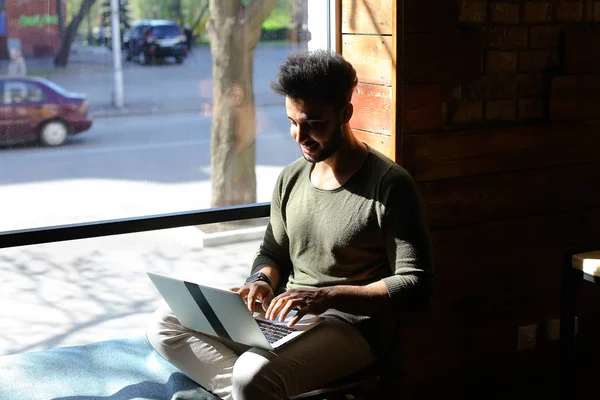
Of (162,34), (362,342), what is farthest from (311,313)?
(162,34)

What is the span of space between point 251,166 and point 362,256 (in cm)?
121

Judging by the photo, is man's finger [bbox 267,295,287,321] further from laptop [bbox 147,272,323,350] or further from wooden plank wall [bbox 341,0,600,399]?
wooden plank wall [bbox 341,0,600,399]

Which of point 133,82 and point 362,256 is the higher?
point 133,82

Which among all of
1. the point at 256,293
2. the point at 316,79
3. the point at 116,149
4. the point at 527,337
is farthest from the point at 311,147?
the point at 527,337

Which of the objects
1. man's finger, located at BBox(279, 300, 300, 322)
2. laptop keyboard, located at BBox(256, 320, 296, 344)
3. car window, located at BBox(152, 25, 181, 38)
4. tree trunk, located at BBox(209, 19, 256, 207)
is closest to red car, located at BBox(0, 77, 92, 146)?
car window, located at BBox(152, 25, 181, 38)

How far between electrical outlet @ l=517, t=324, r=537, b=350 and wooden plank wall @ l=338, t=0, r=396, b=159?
0.91 metres

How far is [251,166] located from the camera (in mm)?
3283

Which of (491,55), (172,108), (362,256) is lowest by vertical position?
(362,256)

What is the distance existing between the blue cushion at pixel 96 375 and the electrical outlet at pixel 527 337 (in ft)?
4.04

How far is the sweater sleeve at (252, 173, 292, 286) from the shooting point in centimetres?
236

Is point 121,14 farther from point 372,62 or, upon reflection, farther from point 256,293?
point 256,293

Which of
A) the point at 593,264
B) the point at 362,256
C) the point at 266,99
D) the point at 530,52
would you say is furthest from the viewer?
the point at 266,99

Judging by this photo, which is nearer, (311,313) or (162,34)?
(311,313)

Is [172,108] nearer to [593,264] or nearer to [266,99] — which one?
[266,99]
